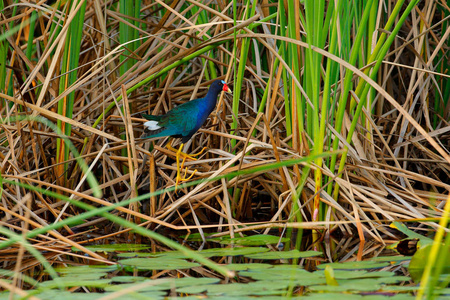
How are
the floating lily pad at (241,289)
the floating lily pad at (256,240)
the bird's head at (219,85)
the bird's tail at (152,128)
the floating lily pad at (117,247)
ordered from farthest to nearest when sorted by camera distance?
the bird's head at (219,85) < the bird's tail at (152,128) < the floating lily pad at (256,240) < the floating lily pad at (117,247) < the floating lily pad at (241,289)

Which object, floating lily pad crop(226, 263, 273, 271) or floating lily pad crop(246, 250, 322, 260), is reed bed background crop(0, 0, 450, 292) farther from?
floating lily pad crop(226, 263, 273, 271)

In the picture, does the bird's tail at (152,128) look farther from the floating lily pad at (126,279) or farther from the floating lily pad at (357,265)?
the floating lily pad at (357,265)

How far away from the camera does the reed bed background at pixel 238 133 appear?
227 centimetres

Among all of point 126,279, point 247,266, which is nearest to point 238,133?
point 247,266

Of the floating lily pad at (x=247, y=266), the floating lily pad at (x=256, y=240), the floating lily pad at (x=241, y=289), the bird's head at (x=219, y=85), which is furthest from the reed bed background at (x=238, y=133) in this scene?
the floating lily pad at (x=241, y=289)

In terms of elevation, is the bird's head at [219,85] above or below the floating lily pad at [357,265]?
above

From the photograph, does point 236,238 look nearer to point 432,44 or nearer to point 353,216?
point 353,216

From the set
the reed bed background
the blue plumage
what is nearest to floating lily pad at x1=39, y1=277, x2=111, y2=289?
the reed bed background

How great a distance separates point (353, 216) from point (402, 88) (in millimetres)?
1437

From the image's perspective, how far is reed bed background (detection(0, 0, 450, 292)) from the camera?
227cm

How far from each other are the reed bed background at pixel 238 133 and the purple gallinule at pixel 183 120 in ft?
0.30

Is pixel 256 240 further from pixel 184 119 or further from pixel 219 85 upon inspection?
pixel 219 85

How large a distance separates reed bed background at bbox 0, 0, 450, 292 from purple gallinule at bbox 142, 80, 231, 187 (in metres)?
0.09

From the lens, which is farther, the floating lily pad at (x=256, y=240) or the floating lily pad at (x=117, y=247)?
the floating lily pad at (x=256, y=240)
